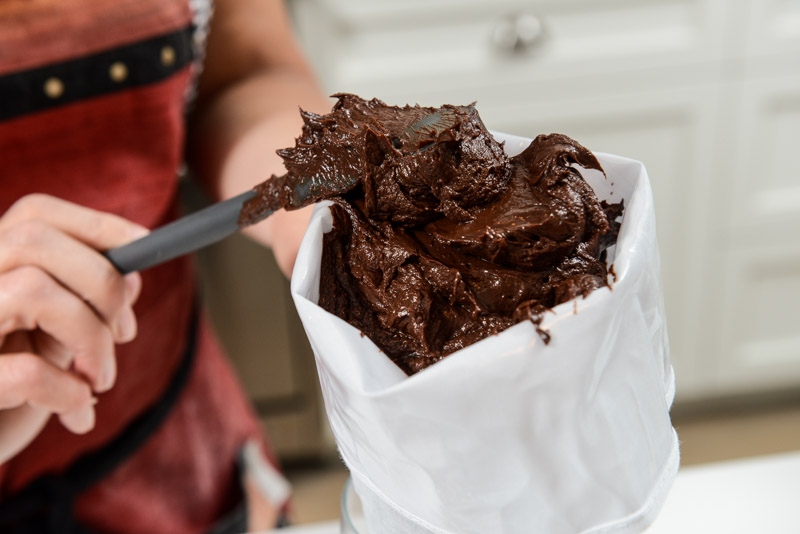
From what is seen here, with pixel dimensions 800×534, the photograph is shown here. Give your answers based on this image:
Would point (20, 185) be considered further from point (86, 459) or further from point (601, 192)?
point (601, 192)

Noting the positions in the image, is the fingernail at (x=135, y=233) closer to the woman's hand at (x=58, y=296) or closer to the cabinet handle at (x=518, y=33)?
the woman's hand at (x=58, y=296)

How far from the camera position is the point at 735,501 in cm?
54

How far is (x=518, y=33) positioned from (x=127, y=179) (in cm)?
70

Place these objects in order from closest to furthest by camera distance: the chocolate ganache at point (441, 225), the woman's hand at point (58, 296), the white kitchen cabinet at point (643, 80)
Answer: the chocolate ganache at point (441, 225), the woman's hand at point (58, 296), the white kitchen cabinet at point (643, 80)

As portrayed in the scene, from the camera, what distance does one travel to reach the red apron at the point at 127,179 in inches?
23.6

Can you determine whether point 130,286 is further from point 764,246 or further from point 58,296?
point 764,246

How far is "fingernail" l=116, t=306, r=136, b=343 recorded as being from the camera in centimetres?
53

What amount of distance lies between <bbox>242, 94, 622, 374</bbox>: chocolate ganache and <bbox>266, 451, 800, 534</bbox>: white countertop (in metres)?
0.24

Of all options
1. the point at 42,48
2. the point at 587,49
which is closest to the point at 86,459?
the point at 42,48

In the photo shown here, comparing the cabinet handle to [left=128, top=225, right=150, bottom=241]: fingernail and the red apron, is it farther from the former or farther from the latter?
[left=128, top=225, right=150, bottom=241]: fingernail

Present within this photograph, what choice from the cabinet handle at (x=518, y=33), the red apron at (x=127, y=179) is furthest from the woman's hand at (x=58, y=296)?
the cabinet handle at (x=518, y=33)

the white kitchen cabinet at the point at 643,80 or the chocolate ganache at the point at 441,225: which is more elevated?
the chocolate ganache at the point at 441,225

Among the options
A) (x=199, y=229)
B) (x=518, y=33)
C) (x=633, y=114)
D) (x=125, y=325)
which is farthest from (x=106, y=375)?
(x=633, y=114)

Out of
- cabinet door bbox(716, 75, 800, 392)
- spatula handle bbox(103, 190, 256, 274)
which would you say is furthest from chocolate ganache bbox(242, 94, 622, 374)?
cabinet door bbox(716, 75, 800, 392)
